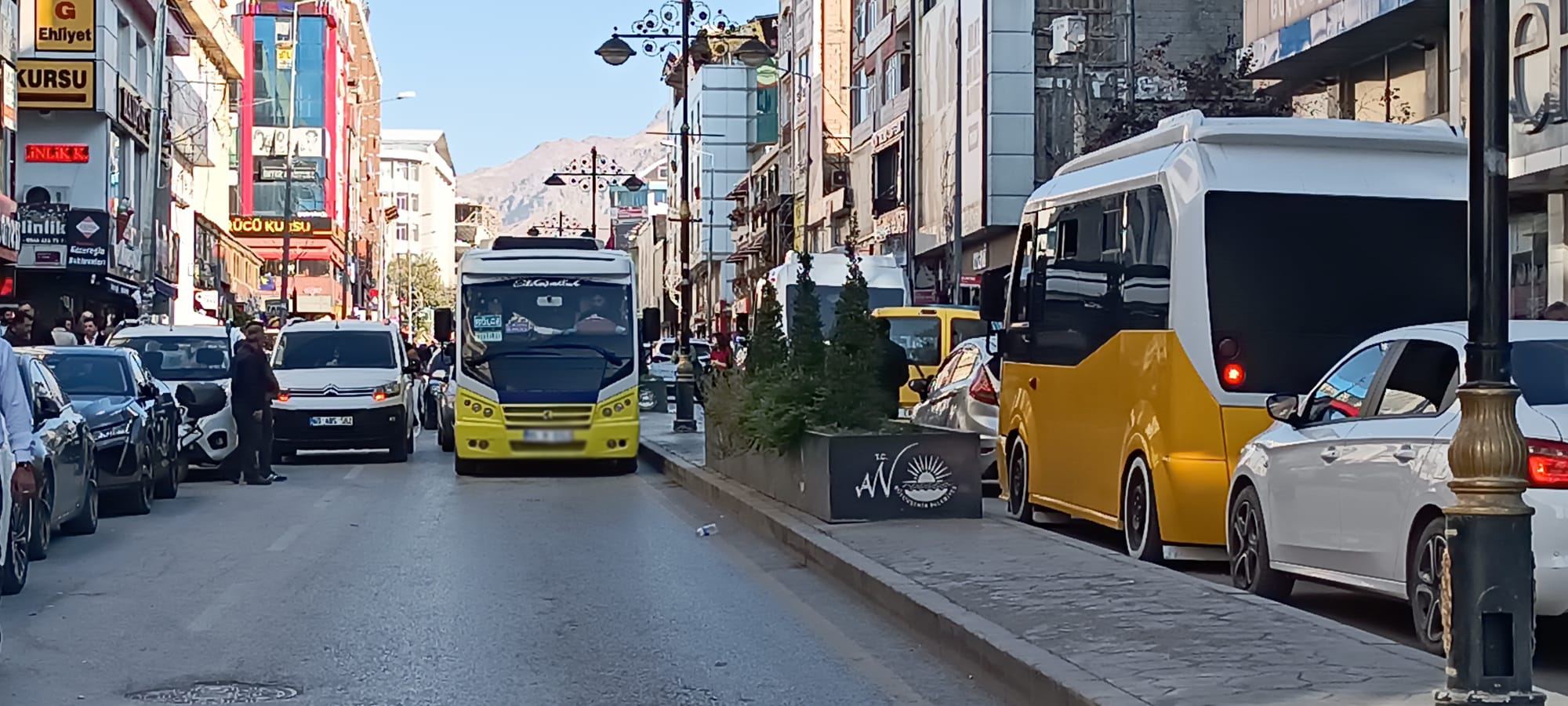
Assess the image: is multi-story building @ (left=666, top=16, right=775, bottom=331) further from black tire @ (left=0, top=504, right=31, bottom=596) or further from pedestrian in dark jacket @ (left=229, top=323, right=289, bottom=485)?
black tire @ (left=0, top=504, right=31, bottom=596)

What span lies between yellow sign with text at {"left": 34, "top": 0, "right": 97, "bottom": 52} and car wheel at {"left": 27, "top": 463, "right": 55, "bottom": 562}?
3516 centimetres

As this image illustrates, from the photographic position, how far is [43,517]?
1352 cm

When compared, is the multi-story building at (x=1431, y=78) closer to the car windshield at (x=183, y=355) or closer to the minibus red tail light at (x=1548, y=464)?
the minibus red tail light at (x=1548, y=464)

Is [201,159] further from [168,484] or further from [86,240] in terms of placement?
[168,484]

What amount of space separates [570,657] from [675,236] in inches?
4630

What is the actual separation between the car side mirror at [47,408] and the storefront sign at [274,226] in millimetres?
86260

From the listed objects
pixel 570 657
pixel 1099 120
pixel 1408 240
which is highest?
pixel 1099 120

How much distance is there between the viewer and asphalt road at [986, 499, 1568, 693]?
349 inches

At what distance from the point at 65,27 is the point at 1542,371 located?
141ft

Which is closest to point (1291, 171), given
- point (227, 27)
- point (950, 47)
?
point (950, 47)

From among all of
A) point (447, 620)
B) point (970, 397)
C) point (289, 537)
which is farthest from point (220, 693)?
point (970, 397)

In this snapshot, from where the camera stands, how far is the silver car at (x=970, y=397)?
62.5 feet

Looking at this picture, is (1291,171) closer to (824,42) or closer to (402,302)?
(824,42)

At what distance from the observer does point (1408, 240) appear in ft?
40.8
